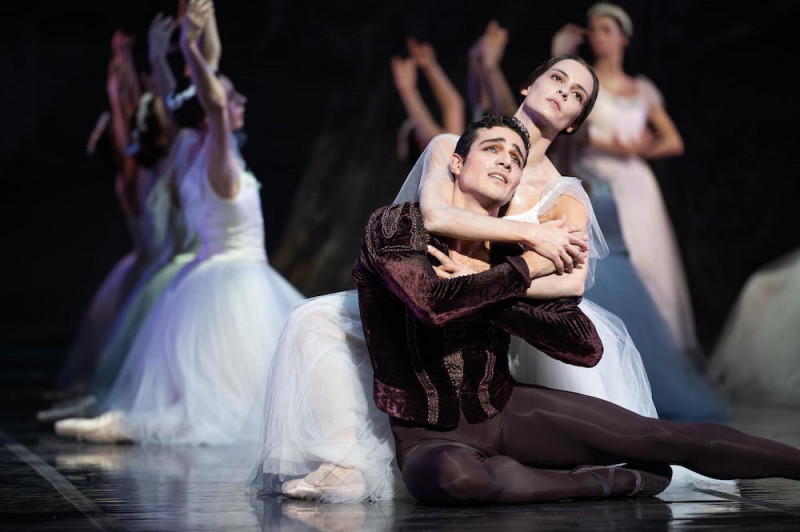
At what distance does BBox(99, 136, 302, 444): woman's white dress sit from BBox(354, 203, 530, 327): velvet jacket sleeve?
1667 millimetres

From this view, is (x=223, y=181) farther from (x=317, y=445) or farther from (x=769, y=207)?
(x=769, y=207)

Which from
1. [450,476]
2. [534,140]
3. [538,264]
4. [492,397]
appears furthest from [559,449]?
[534,140]

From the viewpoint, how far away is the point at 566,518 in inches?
103

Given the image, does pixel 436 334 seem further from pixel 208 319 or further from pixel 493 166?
pixel 208 319

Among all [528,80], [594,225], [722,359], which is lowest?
[722,359]

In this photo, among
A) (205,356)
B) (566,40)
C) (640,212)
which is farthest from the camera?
(640,212)

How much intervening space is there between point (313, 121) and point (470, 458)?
6614 mm

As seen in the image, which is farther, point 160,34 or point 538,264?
point 160,34

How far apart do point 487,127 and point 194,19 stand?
185 centimetres

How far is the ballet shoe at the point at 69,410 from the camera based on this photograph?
5012 mm

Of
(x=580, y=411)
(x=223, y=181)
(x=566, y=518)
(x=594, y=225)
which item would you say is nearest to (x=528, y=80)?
(x=594, y=225)

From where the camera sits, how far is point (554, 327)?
2.81m

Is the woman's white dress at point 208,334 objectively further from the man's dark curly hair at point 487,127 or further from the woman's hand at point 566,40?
the man's dark curly hair at point 487,127

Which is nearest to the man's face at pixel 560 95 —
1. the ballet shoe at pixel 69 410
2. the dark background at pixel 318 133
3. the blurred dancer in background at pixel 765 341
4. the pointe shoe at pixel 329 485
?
the pointe shoe at pixel 329 485
